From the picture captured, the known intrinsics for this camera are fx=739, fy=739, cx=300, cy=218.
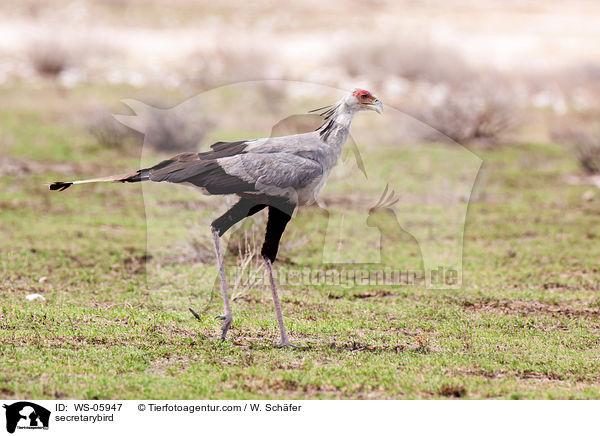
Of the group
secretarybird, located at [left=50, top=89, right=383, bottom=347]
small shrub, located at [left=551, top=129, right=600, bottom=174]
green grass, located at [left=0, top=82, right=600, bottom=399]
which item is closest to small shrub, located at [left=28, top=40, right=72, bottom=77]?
green grass, located at [left=0, top=82, right=600, bottom=399]

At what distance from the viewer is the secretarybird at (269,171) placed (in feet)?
20.2

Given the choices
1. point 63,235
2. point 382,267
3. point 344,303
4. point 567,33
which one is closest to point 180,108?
point 63,235

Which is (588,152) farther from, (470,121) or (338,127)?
(338,127)

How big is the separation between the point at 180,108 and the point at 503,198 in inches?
304

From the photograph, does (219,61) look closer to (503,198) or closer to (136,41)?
(136,41)

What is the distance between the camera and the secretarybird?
20.2ft

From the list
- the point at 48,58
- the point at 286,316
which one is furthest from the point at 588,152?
the point at 48,58

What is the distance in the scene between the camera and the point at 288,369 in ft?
19.2

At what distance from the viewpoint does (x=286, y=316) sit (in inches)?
294
